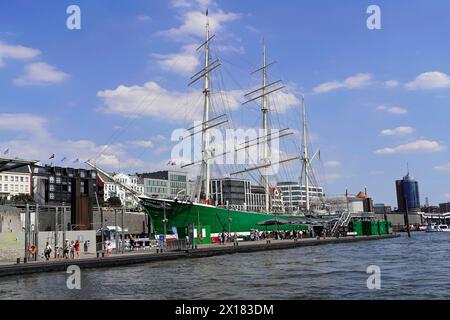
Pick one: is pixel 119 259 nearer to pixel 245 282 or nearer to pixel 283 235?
pixel 245 282

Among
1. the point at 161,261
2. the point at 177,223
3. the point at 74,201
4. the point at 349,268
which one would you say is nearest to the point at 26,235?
the point at 161,261

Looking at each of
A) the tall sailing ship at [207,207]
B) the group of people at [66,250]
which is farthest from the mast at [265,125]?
the group of people at [66,250]

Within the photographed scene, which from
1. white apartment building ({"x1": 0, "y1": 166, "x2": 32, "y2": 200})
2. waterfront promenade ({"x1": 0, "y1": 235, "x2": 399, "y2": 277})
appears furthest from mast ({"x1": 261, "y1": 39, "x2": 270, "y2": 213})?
white apartment building ({"x1": 0, "y1": 166, "x2": 32, "y2": 200})

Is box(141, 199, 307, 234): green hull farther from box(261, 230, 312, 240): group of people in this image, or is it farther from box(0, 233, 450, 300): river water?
box(0, 233, 450, 300): river water

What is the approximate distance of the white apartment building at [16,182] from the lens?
150 m

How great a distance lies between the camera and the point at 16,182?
504ft

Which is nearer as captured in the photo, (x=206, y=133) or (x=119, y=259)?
(x=119, y=259)

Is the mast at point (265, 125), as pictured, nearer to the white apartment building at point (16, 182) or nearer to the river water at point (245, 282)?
the river water at point (245, 282)

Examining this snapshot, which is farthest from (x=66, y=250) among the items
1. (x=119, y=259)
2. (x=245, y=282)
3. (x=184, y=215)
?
(x=184, y=215)

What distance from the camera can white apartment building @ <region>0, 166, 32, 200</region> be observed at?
150 m

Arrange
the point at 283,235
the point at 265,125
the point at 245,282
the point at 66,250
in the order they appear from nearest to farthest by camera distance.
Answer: the point at 245,282
the point at 66,250
the point at 283,235
the point at 265,125

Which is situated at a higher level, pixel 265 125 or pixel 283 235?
pixel 265 125

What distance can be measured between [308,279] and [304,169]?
86306 mm

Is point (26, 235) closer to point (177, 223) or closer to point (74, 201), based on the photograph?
point (74, 201)
